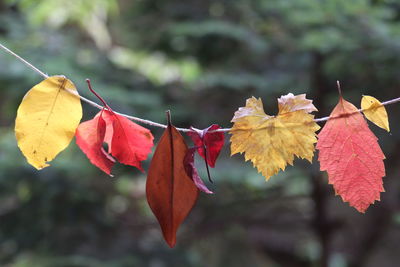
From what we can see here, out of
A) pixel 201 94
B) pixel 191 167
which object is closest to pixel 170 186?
pixel 191 167

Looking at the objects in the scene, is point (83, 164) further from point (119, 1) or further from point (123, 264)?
point (119, 1)

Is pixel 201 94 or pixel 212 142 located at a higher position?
pixel 212 142

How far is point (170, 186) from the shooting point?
0.52 m

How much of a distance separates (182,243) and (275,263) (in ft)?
3.30

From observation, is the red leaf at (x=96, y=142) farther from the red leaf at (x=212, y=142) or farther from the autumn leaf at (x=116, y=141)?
the red leaf at (x=212, y=142)

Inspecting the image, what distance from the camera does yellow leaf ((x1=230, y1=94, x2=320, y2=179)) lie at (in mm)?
517

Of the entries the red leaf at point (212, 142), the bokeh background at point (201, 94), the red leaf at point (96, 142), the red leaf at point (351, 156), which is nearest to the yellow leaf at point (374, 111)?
the red leaf at point (351, 156)

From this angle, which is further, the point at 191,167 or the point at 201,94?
the point at 201,94

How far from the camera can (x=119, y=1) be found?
3342mm

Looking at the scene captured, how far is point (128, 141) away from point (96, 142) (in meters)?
0.04

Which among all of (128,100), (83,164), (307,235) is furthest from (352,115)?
(307,235)

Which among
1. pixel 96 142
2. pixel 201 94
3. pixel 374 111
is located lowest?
pixel 201 94

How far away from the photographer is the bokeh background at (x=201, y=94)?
1.63m

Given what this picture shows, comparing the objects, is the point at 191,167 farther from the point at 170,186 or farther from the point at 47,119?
the point at 47,119
